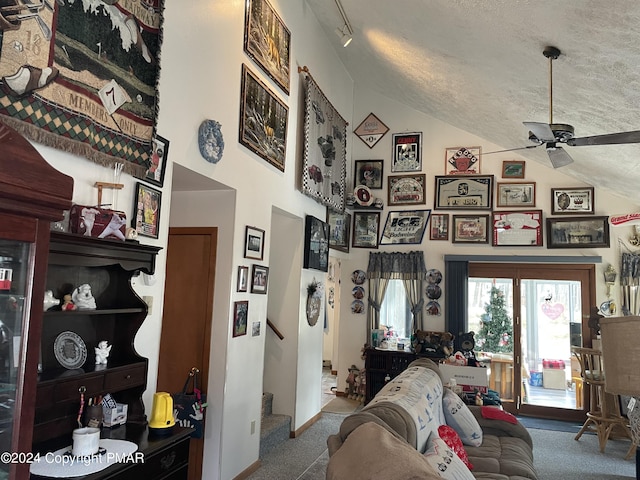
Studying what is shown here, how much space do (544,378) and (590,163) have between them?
3.04m

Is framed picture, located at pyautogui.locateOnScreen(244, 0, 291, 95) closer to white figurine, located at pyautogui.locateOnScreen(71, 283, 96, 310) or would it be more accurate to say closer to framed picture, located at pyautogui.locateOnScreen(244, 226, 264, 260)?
framed picture, located at pyautogui.locateOnScreen(244, 226, 264, 260)

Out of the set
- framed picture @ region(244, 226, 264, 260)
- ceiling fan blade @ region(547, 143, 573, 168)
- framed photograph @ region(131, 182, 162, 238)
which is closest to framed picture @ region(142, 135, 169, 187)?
framed photograph @ region(131, 182, 162, 238)

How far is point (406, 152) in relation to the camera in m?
7.52

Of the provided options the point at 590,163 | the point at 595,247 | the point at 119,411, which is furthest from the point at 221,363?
the point at 595,247

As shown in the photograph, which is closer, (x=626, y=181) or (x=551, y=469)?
(x=551, y=469)

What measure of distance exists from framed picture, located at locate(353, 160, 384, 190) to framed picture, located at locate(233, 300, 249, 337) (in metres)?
4.06

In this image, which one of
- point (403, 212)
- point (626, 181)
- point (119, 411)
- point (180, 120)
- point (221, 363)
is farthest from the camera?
point (403, 212)

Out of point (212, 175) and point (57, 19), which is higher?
point (57, 19)

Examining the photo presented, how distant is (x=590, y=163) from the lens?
18.9ft

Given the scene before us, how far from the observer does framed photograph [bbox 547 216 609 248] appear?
6.51 m

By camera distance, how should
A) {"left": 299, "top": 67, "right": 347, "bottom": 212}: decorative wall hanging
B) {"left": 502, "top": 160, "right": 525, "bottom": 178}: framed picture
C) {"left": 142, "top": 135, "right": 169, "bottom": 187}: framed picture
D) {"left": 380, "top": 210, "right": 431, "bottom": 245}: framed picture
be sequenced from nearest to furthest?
{"left": 142, "top": 135, "right": 169, "bottom": 187}: framed picture
{"left": 299, "top": 67, "right": 347, "bottom": 212}: decorative wall hanging
{"left": 502, "top": 160, "right": 525, "bottom": 178}: framed picture
{"left": 380, "top": 210, "right": 431, "bottom": 245}: framed picture

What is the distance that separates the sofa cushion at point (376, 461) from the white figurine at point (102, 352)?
1283 mm

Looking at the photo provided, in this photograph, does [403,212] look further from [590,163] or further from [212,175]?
[212,175]

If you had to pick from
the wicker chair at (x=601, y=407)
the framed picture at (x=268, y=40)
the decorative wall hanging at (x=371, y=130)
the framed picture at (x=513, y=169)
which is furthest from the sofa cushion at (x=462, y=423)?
the decorative wall hanging at (x=371, y=130)
